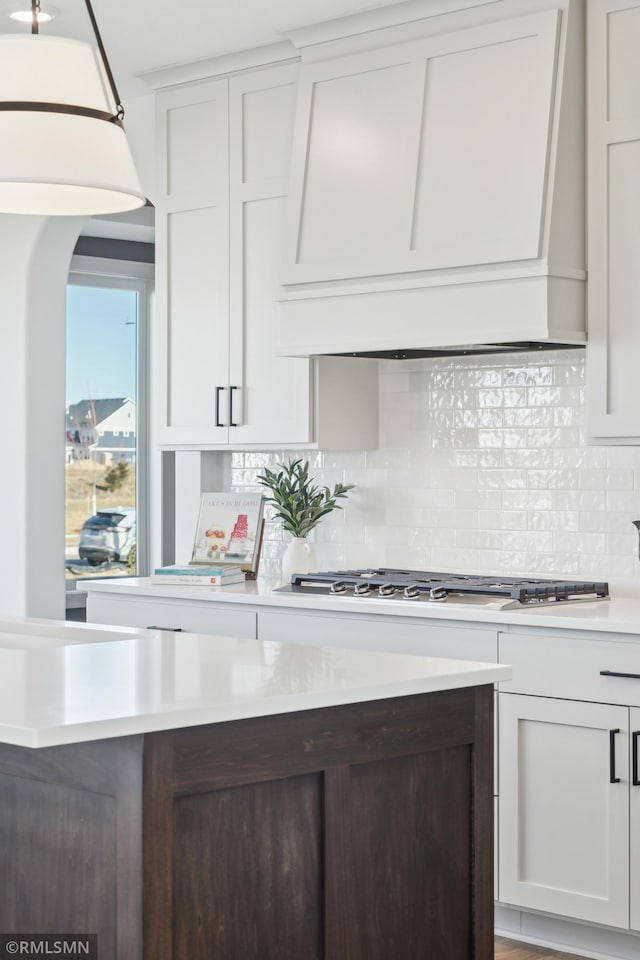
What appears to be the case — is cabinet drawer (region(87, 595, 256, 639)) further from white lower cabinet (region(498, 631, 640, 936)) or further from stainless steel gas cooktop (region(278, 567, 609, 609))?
white lower cabinet (region(498, 631, 640, 936))

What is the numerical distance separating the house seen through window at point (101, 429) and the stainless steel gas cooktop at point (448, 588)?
261cm

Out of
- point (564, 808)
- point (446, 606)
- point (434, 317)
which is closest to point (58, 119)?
point (434, 317)

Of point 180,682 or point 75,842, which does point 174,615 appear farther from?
point 75,842

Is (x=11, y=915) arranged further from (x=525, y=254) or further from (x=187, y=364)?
(x=187, y=364)

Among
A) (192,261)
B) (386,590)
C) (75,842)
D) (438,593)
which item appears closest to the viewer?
(75,842)

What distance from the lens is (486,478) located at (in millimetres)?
4422

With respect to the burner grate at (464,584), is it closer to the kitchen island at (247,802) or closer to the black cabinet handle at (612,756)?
the black cabinet handle at (612,756)

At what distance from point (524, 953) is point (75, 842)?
208 centimetres

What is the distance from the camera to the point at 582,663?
3.47 meters

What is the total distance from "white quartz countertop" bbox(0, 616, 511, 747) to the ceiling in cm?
231

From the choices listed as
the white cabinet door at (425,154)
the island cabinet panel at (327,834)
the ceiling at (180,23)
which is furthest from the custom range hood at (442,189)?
the island cabinet panel at (327,834)

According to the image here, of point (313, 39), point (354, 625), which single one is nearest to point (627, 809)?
point (354, 625)

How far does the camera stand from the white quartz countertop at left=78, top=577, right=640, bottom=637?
136 inches

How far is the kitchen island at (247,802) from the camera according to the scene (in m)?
1.90
